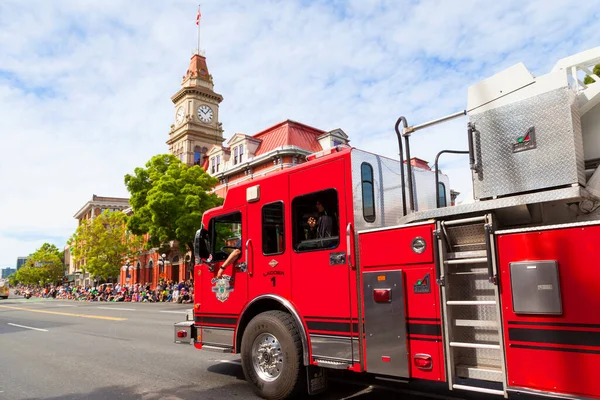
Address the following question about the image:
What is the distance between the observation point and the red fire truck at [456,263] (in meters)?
3.53

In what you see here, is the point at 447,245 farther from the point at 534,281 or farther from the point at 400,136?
the point at 400,136

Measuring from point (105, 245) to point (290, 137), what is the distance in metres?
25.7

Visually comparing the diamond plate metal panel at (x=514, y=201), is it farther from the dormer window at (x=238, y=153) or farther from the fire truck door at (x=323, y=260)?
the dormer window at (x=238, y=153)

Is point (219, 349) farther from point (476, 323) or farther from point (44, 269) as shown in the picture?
point (44, 269)

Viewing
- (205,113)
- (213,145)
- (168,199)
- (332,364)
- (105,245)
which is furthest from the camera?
(205,113)

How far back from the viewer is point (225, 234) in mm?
6730

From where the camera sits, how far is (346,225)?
16.2 ft

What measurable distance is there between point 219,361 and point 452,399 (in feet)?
14.4

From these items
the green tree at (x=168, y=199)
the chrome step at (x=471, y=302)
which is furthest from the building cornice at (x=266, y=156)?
the chrome step at (x=471, y=302)

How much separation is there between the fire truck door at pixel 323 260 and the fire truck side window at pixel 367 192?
0.74 feet

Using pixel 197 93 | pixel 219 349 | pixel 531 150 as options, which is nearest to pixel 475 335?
pixel 531 150

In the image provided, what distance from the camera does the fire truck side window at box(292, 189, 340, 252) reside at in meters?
5.11

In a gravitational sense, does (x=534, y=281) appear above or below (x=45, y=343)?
above

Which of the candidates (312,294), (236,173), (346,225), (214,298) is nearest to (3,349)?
(214,298)
